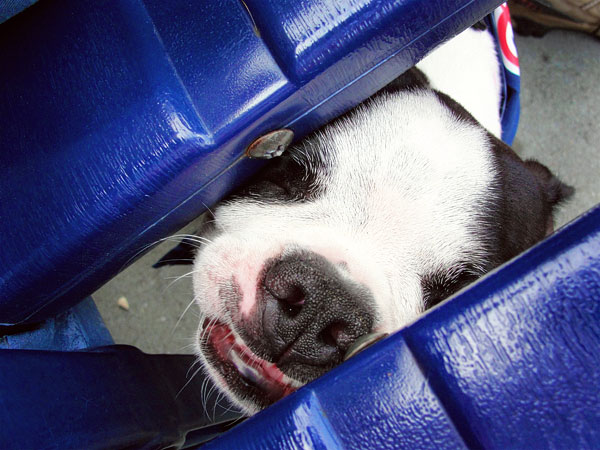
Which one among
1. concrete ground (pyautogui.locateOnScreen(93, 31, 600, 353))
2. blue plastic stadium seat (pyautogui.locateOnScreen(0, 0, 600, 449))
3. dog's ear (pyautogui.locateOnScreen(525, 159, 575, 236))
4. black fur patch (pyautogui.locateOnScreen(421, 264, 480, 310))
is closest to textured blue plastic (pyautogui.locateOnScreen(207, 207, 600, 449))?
blue plastic stadium seat (pyautogui.locateOnScreen(0, 0, 600, 449))

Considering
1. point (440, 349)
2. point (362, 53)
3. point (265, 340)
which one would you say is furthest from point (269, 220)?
point (440, 349)

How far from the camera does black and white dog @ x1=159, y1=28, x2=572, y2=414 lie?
1016 millimetres

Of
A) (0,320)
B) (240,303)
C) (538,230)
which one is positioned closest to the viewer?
(0,320)

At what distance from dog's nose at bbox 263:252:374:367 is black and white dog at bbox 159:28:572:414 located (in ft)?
0.07

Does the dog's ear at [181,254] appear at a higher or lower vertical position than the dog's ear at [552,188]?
higher

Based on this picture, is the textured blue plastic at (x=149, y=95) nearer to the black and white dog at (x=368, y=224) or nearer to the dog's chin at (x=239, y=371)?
the black and white dog at (x=368, y=224)

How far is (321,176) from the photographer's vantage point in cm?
114

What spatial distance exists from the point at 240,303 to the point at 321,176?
0.36 meters

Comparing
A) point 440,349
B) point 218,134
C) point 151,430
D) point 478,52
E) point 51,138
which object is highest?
point 478,52

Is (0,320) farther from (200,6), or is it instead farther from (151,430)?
(200,6)

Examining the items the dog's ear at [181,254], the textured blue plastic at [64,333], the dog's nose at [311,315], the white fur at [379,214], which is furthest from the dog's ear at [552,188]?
the textured blue plastic at [64,333]

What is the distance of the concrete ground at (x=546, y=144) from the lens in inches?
81.3

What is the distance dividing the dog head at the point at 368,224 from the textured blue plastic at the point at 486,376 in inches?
17.6

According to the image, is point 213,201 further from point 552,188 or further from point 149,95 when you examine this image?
point 552,188
